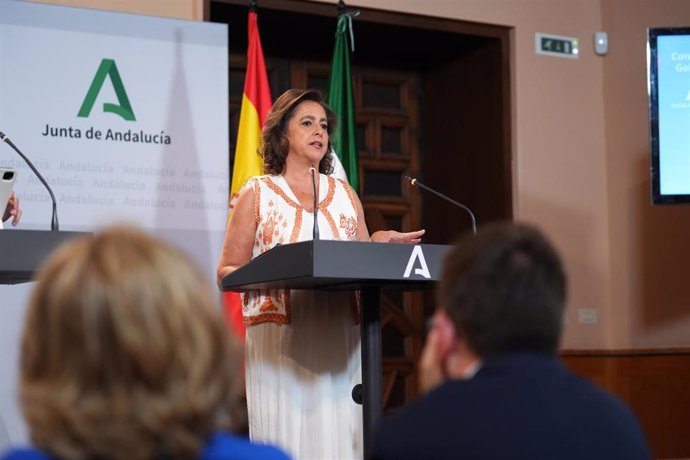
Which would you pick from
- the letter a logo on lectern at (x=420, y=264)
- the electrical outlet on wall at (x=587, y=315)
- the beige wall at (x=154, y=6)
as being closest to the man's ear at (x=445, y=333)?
the letter a logo on lectern at (x=420, y=264)

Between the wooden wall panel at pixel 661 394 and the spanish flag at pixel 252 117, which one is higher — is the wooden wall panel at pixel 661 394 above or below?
below

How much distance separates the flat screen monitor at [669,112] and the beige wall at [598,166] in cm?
107

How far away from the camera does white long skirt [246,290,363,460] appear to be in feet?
10.3

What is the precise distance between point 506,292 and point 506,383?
0.38ft

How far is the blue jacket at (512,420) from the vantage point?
122 cm

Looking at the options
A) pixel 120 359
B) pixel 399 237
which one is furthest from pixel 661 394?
pixel 120 359

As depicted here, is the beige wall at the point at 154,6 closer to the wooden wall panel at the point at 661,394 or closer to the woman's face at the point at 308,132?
the woman's face at the point at 308,132

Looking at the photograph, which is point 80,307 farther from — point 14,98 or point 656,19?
point 656,19

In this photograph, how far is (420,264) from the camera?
2.63m

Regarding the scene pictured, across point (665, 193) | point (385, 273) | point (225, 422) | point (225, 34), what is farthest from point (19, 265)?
point (665, 193)

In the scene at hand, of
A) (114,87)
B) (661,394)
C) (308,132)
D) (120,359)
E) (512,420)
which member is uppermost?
(114,87)

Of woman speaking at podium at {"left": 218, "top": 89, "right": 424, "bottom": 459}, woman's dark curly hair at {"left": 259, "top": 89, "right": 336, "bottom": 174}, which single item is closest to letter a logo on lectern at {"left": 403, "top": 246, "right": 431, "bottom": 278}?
woman speaking at podium at {"left": 218, "top": 89, "right": 424, "bottom": 459}

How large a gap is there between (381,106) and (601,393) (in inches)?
206

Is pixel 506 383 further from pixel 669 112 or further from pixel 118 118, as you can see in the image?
pixel 669 112
